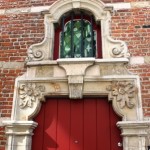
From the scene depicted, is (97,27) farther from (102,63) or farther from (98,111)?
(98,111)

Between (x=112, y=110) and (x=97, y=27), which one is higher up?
(x=97, y=27)

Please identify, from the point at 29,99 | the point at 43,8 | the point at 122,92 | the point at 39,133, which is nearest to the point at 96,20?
the point at 43,8

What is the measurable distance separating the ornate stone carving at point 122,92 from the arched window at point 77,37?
2.27 feet

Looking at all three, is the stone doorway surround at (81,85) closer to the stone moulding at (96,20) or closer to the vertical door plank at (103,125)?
the stone moulding at (96,20)

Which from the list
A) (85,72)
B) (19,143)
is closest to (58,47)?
(85,72)

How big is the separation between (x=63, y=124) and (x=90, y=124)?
0.45 m

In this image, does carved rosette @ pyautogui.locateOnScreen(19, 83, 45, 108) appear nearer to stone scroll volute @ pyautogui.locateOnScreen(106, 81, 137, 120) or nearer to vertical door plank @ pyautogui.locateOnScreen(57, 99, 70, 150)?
vertical door plank @ pyautogui.locateOnScreen(57, 99, 70, 150)

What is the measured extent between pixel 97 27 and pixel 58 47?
2.71ft

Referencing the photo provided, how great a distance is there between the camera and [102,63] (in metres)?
4.43

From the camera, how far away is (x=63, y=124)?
4344 mm

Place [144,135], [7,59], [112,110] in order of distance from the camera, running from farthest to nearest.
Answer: [7,59]
[112,110]
[144,135]

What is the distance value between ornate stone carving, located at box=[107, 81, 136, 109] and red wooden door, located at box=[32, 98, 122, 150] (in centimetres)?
23

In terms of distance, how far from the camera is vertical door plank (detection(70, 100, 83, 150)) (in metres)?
4.20

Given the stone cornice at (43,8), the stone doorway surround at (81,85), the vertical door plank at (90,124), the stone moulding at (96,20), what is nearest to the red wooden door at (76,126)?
the vertical door plank at (90,124)
